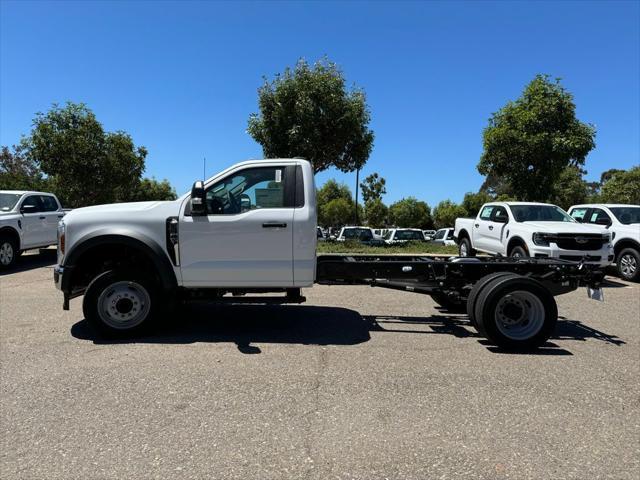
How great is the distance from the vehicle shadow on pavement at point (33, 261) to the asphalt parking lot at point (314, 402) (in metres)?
6.21

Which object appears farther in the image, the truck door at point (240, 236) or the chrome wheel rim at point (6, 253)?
the chrome wheel rim at point (6, 253)

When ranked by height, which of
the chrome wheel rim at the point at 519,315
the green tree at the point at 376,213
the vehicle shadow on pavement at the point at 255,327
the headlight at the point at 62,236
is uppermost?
the green tree at the point at 376,213

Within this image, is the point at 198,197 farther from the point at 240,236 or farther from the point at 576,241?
the point at 576,241

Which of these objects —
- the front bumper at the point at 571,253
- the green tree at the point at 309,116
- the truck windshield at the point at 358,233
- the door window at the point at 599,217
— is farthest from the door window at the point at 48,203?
the door window at the point at 599,217

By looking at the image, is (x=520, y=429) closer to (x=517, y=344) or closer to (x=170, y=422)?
(x=517, y=344)

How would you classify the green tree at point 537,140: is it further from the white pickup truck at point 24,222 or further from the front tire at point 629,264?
the white pickup truck at point 24,222

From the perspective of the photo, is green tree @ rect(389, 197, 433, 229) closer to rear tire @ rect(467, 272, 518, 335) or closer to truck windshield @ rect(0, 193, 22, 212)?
truck windshield @ rect(0, 193, 22, 212)

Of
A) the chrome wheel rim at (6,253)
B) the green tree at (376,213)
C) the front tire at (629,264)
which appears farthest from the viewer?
the green tree at (376,213)

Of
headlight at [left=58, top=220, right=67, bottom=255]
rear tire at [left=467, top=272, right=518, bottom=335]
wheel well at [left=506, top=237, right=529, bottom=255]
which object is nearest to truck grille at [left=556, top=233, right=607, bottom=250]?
wheel well at [left=506, top=237, right=529, bottom=255]

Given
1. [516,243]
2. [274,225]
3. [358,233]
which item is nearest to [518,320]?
[274,225]

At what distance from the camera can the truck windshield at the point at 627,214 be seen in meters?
12.0

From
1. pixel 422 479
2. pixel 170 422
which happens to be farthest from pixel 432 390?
pixel 170 422

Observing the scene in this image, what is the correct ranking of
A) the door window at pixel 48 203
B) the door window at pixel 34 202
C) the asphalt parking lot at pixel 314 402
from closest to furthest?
the asphalt parking lot at pixel 314 402 → the door window at pixel 34 202 → the door window at pixel 48 203

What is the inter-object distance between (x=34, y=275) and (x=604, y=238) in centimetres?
1294
